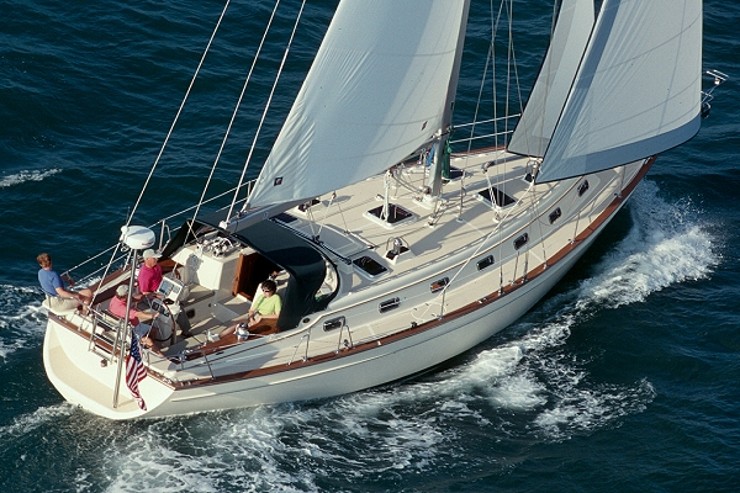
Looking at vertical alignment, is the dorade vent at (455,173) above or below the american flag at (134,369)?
above

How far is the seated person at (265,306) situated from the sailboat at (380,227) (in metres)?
0.10

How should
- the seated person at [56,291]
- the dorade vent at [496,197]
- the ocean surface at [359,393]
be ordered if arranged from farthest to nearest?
1. the dorade vent at [496,197]
2. the seated person at [56,291]
3. the ocean surface at [359,393]

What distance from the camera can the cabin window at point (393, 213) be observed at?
32.8m

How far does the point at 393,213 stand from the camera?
32906 millimetres

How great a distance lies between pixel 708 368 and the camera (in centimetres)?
3209

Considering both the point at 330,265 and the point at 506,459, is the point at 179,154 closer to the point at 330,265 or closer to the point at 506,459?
the point at 330,265

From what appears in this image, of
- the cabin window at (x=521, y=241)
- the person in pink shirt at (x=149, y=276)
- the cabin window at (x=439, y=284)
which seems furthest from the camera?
the cabin window at (x=521, y=241)

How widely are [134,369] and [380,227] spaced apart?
7578 millimetres

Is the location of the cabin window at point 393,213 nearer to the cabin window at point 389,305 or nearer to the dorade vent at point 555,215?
the cabin window at point 389,305

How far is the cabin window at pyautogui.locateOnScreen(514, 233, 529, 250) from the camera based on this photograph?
3322cm

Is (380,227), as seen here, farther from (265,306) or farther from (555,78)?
(555,78)

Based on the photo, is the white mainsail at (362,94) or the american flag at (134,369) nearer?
the american flag at (134,369)

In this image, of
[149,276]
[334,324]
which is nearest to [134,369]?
[149,276]

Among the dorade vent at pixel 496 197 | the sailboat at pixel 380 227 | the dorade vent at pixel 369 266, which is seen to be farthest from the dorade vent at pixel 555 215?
the dorade vent at pixel 369 266
